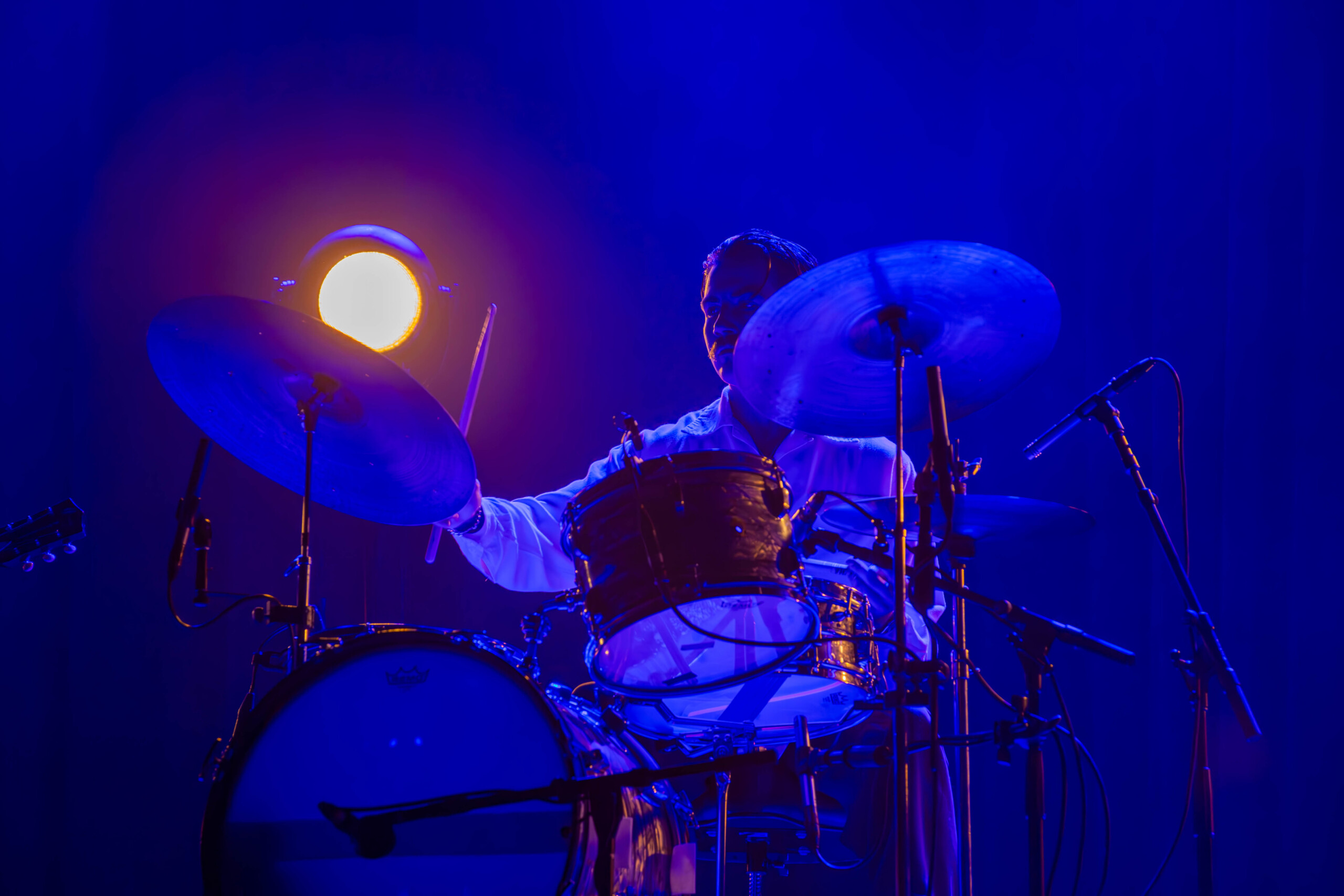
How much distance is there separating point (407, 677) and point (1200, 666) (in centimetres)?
160

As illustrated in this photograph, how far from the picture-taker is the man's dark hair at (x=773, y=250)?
104 inches

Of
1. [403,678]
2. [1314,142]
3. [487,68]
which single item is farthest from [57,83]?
[1314,142]

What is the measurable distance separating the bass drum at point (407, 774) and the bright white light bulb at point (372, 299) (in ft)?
5.30

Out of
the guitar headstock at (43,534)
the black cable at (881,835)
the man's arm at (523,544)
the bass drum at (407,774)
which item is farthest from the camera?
the man's arm at (523,544)

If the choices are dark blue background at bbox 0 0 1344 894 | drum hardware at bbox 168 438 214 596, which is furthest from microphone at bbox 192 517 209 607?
dark blue background at bbox 0 0 1344 894

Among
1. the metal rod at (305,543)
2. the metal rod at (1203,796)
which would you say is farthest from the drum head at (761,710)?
the metal rod at (1203,796)

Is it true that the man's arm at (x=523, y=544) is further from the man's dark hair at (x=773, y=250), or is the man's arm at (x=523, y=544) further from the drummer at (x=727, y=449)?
the man's dark hair at (x=773, y=250)

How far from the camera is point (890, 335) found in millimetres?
1828

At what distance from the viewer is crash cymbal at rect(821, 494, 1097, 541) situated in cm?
158

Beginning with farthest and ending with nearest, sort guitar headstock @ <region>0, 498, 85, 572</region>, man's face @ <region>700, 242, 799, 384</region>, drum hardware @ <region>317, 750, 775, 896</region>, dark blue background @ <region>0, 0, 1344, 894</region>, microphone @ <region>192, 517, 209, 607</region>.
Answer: dark blue background @ <region>0, 0, 1344, 894</region>
man's face @ <region>700, 242, 799, 384</region>
guitar headstock @ <region>0, 498, 85, 572</region>
microphone @ <region>192, 517, 209, 607</region>
drum hardware @ <region>317, 750, 775, 896</region>

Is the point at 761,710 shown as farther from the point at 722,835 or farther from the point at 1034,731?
the point at 1034,731

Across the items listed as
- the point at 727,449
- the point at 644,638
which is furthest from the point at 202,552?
the point at 727,449

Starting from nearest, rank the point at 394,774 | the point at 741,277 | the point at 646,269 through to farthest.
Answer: the point at 394,774, the point at 741,277, the point at 646,269

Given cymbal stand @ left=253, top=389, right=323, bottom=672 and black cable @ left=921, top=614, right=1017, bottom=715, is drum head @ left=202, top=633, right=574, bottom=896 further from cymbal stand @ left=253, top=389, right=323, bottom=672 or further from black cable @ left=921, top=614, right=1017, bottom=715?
black cable @ left=921, top=614, right=1017, bottom=715
